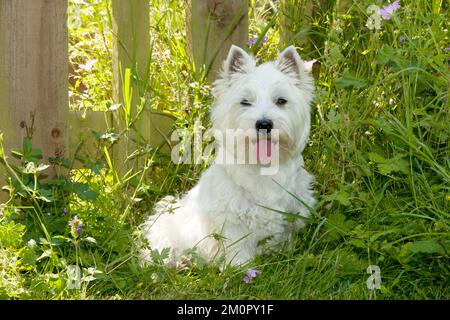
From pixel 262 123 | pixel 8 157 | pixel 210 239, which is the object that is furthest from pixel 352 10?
pixel 8 157

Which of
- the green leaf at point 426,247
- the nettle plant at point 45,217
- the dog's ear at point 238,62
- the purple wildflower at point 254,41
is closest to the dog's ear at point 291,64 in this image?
the dog's ear at point 238,62

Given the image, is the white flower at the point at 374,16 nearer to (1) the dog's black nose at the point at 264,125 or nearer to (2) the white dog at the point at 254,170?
(2) the white dog at the point at 254,170

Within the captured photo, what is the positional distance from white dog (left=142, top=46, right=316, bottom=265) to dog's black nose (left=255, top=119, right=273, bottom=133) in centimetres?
1

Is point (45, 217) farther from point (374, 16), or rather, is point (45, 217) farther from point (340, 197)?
point (374, 16)

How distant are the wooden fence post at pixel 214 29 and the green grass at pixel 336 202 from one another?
143 millimetres

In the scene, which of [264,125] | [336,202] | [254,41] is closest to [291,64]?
[264,125]

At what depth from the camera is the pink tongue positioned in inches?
141

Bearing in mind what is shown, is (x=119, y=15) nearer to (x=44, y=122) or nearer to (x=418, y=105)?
(x=44, y=122)

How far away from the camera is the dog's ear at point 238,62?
3.73 m

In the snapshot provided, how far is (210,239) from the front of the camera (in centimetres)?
375

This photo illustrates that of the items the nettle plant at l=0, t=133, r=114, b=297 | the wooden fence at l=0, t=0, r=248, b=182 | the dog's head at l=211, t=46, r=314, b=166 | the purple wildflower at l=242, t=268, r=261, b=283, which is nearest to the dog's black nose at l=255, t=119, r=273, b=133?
the dog's head at l=211, t=46, r=314, b=166

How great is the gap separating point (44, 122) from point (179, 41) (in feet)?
3.73

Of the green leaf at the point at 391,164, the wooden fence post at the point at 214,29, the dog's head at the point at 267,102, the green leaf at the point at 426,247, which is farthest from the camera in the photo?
the wooden fence post at the point at 214,29

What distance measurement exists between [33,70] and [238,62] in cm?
96
